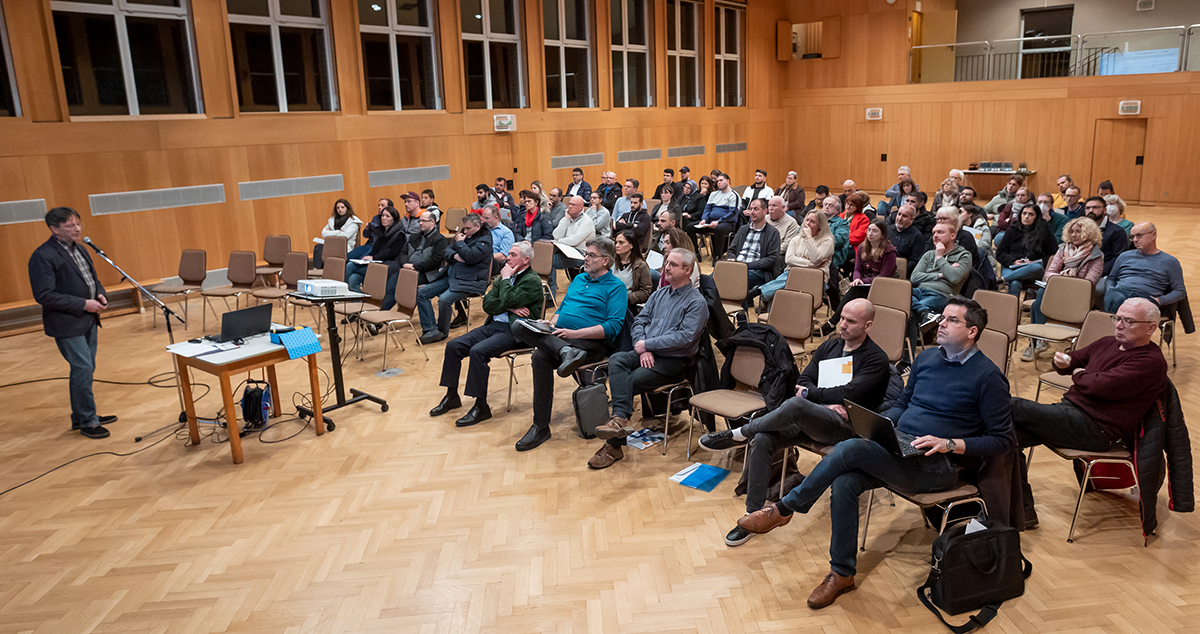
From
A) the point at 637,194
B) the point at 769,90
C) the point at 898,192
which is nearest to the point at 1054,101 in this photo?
the point at 769,90

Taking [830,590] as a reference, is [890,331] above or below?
above

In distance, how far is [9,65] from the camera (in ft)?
29.3

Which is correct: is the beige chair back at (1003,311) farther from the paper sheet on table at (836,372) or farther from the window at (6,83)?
the window at (6,83)

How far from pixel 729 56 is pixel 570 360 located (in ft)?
52.0

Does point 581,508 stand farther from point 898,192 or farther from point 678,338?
point 898,192

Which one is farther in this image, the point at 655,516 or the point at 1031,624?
the point at 655,516

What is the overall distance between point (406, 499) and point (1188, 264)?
34.5ft

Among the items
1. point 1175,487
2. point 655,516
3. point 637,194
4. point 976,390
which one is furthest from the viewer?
point 637,194

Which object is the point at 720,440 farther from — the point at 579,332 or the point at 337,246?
the point at 337,246

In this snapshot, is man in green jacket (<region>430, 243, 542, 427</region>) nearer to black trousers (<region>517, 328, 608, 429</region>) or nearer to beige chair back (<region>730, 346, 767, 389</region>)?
black trousers (<region>517, 328, 608, 429</region>)

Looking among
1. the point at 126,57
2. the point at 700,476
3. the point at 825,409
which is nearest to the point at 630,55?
the point at 126,57

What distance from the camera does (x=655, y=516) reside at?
4.33 meters

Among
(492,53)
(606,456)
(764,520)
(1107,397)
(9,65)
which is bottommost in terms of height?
(606,456)

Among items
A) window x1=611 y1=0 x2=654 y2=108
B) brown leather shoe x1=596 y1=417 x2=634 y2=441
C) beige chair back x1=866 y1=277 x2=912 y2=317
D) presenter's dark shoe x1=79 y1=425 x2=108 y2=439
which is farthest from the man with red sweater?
window x1=611 y1=0 x2=654 y2=108
